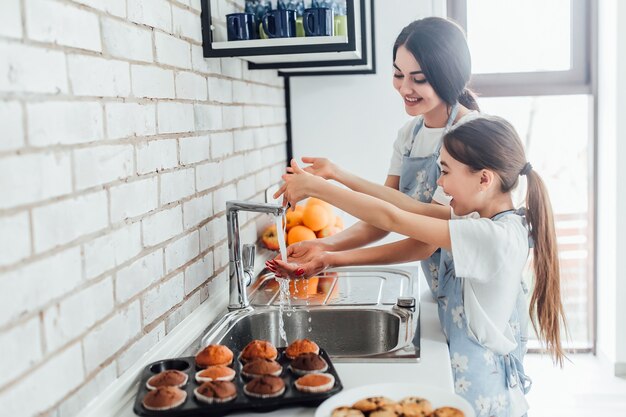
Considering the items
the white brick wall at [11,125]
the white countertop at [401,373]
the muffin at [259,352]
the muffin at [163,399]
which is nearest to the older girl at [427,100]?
the white countertop at [401,373]

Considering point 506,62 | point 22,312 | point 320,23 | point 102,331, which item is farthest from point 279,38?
point 506,62

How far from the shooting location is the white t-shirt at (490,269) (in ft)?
4.91

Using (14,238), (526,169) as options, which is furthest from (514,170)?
(14,238)

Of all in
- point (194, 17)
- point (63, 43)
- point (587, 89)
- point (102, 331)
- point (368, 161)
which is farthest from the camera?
point (587, 89)

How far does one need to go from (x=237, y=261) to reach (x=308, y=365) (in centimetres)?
57

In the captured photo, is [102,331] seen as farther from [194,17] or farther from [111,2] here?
[194,17]

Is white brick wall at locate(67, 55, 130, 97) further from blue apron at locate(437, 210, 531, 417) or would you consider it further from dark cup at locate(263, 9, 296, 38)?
blue apron at locate(437, 210, 531, 417)

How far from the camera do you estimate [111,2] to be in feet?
4.06

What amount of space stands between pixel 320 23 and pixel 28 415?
43.8 inches

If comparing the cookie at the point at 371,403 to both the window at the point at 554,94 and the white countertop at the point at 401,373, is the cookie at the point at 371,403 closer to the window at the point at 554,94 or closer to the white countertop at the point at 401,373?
the white countertop at the point at 401,373

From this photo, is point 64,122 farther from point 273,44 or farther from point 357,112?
point 357,112

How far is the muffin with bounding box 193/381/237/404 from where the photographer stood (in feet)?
3.73

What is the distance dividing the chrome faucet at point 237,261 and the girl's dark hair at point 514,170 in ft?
1.68

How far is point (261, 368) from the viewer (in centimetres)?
124
